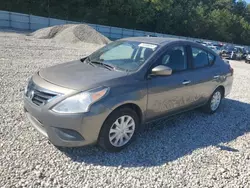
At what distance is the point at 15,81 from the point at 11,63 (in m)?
2.30

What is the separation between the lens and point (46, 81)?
3426 millimetres

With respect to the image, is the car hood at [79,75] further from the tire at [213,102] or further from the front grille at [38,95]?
the tire at [213,102]

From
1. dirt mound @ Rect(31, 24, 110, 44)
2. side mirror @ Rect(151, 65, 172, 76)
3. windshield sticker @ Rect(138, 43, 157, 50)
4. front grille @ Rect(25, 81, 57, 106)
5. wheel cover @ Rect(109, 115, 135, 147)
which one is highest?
windshield sticker @ Rect(138, 43, 157, 50)

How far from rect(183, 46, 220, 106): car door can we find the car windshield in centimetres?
89

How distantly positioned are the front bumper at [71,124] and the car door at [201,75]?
6.53 feet

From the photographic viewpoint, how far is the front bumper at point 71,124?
308 centimetres

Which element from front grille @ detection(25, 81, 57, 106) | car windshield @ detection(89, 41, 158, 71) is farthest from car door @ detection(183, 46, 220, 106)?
front grille @ detection(25, 81, 57, 106)

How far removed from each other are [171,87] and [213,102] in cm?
182

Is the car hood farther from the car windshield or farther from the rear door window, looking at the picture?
the rear door window

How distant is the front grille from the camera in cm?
319

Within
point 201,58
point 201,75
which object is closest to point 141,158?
point 201,75

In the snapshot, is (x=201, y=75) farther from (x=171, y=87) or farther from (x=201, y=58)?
(x=171, y=87)

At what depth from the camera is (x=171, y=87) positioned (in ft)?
13.5

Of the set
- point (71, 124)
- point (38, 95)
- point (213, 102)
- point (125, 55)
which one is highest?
point (125, 55)
